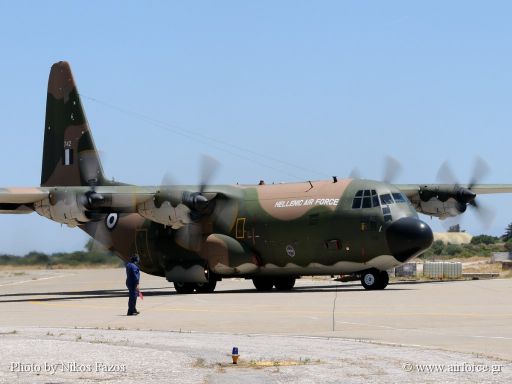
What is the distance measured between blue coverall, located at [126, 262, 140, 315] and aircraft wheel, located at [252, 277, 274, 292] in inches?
518

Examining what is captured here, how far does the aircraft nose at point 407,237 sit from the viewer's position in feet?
107

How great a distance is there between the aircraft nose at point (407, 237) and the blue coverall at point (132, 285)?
11.0 meters

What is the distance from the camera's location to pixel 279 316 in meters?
22.8

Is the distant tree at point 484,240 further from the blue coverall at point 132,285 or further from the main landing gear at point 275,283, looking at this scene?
the blue coverall at point 132,285

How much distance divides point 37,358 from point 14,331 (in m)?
5.36

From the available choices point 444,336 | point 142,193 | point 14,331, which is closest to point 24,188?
point 142,193

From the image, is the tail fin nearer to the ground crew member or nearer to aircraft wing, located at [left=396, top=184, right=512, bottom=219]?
aircraft wing, located at [left=396, top=184, right=512, bottom=219]

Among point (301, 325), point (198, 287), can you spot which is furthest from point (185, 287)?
point (301, 325)
